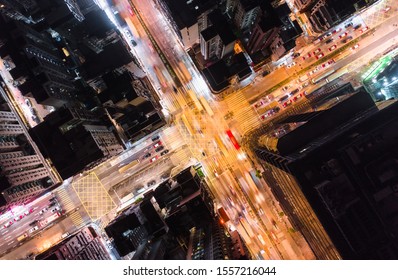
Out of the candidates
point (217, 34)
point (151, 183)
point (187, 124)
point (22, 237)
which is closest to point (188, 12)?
point (217, 34)

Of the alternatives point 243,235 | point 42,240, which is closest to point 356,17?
point 243,235

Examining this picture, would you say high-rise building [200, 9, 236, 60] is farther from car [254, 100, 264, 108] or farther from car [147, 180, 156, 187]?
car [147, 180, 156, 187]

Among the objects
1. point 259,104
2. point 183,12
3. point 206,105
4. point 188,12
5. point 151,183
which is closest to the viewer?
point 183,12

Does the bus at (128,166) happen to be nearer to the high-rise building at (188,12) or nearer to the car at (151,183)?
the car at (151,183)

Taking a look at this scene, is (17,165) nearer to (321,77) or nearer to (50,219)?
(50,219)

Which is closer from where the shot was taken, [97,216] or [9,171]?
[9,171]

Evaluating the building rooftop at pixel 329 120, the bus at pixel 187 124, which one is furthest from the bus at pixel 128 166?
the building rooftop at pixel 329 120

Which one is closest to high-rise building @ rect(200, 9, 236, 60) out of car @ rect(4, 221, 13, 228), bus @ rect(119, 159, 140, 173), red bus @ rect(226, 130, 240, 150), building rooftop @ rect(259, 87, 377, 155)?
red bus @ rect(226, 130, 240, 150)
